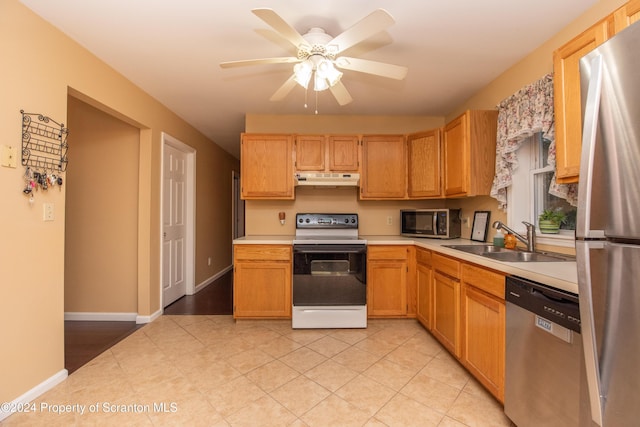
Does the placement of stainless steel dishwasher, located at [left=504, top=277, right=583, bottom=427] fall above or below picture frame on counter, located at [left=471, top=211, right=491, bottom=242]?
below

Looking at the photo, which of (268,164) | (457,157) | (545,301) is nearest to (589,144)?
(545,301)

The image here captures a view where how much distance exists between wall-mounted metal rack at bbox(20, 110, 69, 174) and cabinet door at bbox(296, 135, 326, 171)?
6.51ft

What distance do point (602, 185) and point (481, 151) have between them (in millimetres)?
1790

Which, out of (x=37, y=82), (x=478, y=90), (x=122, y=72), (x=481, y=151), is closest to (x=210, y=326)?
(x=37, y=82)

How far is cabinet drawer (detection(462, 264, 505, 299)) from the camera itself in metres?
1.55

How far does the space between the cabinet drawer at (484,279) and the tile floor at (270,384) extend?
26.9 inches

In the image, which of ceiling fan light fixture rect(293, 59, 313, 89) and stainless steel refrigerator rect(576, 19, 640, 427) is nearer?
stainless steel refrigerator rect(576, 19, 640, 427)

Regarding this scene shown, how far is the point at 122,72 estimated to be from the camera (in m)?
2.36

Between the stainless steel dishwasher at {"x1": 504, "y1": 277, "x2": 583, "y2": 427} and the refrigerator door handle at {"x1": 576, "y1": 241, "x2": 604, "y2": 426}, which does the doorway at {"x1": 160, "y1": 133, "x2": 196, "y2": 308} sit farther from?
the refrigerator door handle at {"x1": 576, "y1": 241, "x2": 604, "y2": 426}

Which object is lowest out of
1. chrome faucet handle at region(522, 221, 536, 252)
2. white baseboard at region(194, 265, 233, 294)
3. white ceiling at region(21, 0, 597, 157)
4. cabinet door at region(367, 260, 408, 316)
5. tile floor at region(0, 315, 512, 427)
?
tile floor at region(0, 315, 512, 427)

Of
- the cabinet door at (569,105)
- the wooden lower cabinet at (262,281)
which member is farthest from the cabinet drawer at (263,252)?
the cabinet door at (569,105)

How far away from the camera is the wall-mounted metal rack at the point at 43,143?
160 centimetres

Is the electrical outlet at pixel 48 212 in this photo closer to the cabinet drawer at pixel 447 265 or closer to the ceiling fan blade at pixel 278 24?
the ceiling fan blade at pixel 278 24

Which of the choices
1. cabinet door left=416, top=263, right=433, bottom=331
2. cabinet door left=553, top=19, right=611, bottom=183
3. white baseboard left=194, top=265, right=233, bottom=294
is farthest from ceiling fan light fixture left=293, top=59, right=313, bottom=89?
white baseboard left=194, top=265, right=233, bottom=294
